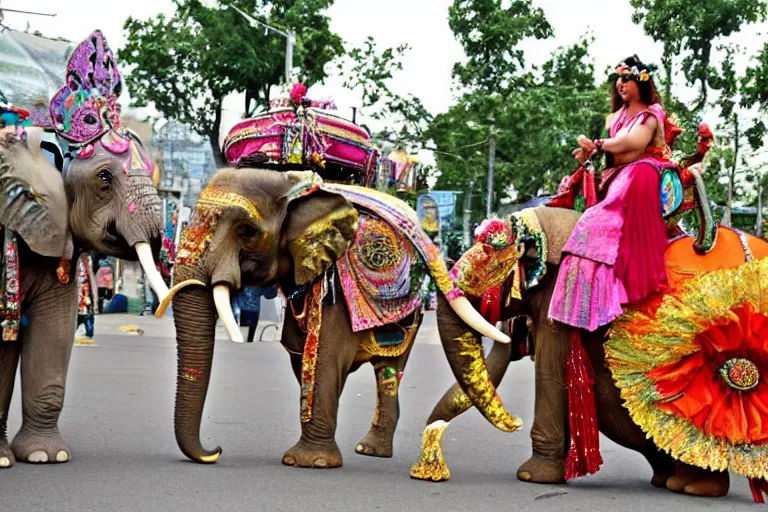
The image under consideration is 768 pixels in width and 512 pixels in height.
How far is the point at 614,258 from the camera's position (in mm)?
6359

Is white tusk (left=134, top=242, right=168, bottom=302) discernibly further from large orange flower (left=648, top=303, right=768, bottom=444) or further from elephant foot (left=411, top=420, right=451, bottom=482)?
large orange flower (left=648, top=303, right=768, bottom=444)

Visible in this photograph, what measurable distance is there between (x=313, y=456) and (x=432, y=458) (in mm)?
785

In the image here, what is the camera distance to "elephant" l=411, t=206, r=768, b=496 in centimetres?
650

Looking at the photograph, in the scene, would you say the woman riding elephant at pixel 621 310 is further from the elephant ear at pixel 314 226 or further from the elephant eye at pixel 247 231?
the elephant eye at pixel 247 231

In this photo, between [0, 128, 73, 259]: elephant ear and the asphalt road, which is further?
[0, 128, 73, 259]: elephant ear

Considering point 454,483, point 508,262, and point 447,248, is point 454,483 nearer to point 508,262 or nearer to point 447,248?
point 508,262

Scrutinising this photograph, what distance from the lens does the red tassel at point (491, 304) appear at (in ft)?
22.1

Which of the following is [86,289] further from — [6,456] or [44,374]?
[6,456]

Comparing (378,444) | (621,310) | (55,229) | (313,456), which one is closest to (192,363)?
(313,456)

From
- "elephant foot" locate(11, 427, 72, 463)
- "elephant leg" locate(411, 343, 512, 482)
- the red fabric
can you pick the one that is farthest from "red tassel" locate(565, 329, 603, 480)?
"elephant foot" locate(11, 427, 72, 463)

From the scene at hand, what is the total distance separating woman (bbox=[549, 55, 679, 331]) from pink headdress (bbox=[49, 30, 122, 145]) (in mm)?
2711

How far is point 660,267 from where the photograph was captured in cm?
638

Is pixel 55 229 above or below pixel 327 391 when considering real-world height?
above

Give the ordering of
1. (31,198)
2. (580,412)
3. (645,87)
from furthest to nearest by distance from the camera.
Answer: (645,87), (31,198), (580,412)
